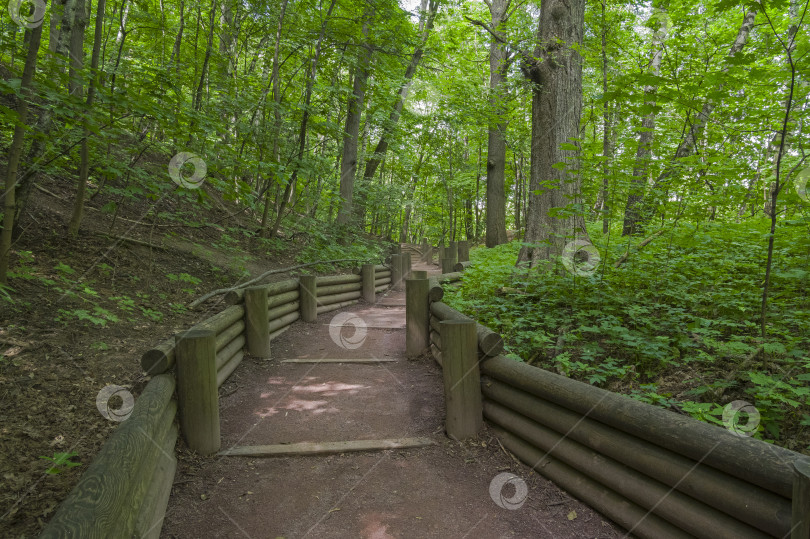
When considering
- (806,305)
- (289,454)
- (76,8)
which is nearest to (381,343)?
(289,454)

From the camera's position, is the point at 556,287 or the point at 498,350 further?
the point at 556,287

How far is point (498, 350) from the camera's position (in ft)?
11.4

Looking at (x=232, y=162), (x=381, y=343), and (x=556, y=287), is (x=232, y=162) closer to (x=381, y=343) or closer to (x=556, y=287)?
(x=381, y=343)

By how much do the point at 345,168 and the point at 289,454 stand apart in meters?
10.3

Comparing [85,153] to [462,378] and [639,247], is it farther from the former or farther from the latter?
[639,247]

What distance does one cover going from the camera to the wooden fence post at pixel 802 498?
1.35 m

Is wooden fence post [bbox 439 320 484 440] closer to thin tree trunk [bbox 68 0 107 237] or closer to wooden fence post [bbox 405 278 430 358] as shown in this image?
wooden fence post [bbox 405 278 430 358]

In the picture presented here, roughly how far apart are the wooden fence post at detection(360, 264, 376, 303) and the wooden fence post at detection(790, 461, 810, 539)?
8.46 metres

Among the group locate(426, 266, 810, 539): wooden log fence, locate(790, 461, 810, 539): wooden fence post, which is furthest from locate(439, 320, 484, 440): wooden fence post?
locate(790, 461, 810, 539): wooden fence post

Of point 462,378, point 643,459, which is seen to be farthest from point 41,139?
point 643,459

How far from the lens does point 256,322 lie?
17.5 feet

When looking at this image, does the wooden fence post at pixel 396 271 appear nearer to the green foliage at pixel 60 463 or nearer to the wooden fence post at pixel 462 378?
the wooden fence post at pixel 462 378

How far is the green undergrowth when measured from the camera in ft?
9.50

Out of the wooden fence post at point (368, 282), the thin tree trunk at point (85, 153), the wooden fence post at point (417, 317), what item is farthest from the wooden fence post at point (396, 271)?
the thin tree trunk at point (85, 153)
